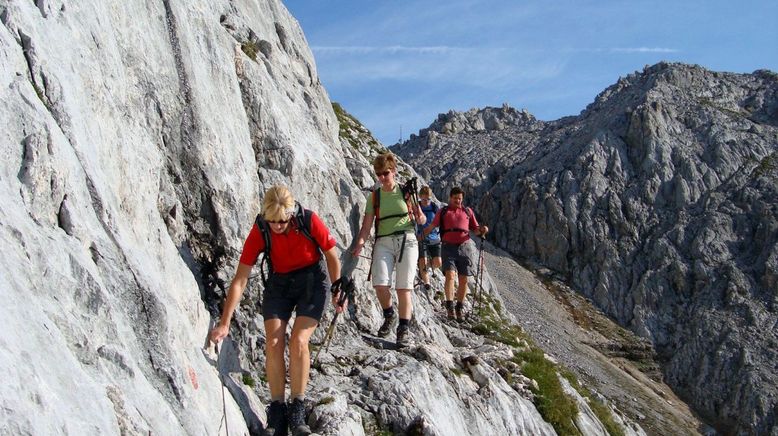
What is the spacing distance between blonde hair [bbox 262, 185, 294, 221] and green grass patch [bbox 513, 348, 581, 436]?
8894 mm

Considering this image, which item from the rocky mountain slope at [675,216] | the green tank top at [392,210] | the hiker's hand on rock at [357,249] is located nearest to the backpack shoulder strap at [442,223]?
the green tank top at [392,210]

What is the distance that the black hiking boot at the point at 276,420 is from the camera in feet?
27.5

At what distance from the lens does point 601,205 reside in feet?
249

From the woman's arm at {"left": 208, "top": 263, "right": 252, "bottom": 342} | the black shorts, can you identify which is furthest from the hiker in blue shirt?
the woman's arm at {"left": 208, "top": 263, "right": 252, "bottom": 342}

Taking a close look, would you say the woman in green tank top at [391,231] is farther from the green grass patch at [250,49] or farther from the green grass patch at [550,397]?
the green grass patch at [250,49]

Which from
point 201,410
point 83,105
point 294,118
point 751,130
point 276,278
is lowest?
point 201,410

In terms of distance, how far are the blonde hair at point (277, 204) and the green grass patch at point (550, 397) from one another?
350 inches

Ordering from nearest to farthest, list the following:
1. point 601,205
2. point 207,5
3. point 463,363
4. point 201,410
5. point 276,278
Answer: point 201,410 → point 276,278 → point 463,363 → point 207,5 → point 601,205

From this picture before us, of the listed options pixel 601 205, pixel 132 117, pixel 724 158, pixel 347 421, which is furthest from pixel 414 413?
pixel 724 158

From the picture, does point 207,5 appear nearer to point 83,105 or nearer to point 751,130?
point 83,105

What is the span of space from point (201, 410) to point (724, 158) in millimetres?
80858

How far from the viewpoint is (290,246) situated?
883 cm

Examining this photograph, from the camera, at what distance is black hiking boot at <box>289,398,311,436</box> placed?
8.23 metres

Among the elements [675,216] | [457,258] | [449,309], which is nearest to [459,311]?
[449,309]
